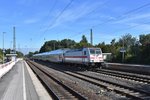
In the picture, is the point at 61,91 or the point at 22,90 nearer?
the point at 61,91

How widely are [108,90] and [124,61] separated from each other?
46.0m

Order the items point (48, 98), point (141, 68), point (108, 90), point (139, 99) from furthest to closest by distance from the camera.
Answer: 1. point (141, 68)
2. point (108, 90)
3. point (48, 98)
4. point (139, 99)

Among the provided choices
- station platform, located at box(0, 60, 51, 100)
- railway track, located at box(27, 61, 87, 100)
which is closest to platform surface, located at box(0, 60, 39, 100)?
station platform, located at box(0, 60, 51, 100)

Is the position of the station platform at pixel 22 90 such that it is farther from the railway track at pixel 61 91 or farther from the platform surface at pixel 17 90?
the railway track at pixel 61 91

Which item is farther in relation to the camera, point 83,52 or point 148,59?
point 148,59

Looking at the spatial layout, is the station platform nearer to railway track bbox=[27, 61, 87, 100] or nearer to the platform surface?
the platform surface

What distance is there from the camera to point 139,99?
14.8 m

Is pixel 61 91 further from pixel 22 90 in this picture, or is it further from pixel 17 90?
pixel 17 90

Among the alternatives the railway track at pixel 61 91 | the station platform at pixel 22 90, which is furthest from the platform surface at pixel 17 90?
the railway track at pixel 61 91

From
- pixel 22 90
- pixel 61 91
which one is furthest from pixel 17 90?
pixel 61 91

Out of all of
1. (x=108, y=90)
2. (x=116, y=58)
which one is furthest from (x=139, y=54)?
(x=108, y=90)

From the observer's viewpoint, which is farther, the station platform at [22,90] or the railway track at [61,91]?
the station platform at [22,90]

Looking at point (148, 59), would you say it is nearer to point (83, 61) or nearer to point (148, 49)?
point (148, 49)

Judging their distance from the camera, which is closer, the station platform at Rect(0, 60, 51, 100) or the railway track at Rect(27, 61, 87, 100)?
the railway track at Rect(27, 61, 87, 100)
